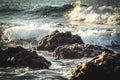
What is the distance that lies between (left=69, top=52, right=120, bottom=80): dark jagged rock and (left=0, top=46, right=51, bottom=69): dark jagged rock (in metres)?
3.30

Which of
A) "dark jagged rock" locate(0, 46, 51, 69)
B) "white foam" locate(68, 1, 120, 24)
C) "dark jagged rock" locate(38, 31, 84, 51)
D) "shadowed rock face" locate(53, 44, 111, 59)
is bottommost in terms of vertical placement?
"dark jagged rock" locate(0, 46, 51, 69)

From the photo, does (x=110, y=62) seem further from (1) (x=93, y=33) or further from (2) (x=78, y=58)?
(1) (x=93, y=33)

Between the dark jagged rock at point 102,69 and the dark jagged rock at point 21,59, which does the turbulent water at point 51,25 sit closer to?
the dark jagged rock at point 21,59

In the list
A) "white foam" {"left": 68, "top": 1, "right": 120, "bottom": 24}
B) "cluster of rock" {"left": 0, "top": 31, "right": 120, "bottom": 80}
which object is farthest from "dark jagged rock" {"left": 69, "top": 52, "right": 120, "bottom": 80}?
"white foam" {"left": 68, "top": 1, "right": 120, "bottom": 24}

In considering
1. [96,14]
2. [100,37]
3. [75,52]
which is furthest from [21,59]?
[96,14]

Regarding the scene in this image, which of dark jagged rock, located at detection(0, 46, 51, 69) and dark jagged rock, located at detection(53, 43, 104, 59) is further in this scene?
dark jagged rock, located at detection(53, 43, 104, 59)

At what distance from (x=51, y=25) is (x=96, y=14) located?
297 inches

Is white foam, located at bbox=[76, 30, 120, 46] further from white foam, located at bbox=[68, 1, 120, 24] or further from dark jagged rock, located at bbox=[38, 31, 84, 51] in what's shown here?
white foam, located at bbox=[68, 1, 120, 24]

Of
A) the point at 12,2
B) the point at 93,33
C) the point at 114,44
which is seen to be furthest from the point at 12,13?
the point at 114,44

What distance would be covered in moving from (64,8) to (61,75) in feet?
87.7

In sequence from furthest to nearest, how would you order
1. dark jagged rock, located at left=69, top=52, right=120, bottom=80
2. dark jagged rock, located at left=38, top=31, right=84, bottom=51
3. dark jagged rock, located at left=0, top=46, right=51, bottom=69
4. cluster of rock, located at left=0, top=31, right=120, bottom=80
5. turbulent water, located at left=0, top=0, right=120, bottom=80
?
1. dark jagged rock, located at left=38, top=31, right=84, bottom=51
2. dark jagged rock, located at left=0, top=46, right=51, bottom=69
3. turbulent water, located at left=0, top=0, right=120, bottom=80
4. cluster of rock, located at left=0, top=31, right=120, bottom=80
5. dark jagged rock, located at left=69, top=52, right=120, bottom=80

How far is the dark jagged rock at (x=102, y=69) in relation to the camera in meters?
11.5

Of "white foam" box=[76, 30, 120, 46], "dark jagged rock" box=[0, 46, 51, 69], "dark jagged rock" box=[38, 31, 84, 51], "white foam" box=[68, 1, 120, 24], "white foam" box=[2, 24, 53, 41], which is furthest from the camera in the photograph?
"white foam" box=[68, 1, 120, 24]

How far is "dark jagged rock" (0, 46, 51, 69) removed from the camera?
587 inches
